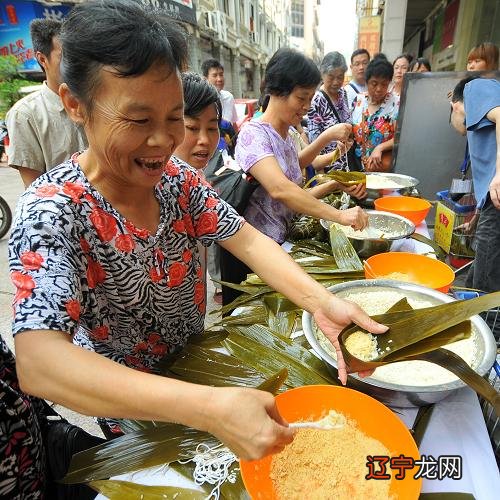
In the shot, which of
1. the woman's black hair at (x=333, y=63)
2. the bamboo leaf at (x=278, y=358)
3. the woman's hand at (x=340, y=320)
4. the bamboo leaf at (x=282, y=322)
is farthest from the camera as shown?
the woman's black hair at (x=333, y=63)

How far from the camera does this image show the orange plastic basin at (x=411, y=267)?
5.99 ft

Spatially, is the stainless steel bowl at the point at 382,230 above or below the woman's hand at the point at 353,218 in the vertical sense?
below

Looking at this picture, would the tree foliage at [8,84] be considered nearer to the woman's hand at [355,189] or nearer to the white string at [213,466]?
the woman's hand at [355,189]

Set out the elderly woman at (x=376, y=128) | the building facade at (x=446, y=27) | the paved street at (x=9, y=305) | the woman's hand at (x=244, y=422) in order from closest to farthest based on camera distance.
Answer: the woman's hand at (x=244, y=422) → the paved street at (x=9, y=305) → the elderly woman at (x=376, y=128) → the building facade at (x=446, y=27)

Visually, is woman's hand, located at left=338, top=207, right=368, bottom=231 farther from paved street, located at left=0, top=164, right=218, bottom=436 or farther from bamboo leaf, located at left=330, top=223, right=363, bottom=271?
paved street, located at left=0, top=164, right=218, bottom=436

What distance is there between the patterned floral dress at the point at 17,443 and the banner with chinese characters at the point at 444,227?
92.2 inches

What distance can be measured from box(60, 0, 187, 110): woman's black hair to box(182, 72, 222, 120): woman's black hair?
37.8 inches

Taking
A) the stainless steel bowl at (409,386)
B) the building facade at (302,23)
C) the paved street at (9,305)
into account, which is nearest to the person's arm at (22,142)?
the paved street at (9,305)

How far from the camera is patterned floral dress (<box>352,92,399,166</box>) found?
4578 mm

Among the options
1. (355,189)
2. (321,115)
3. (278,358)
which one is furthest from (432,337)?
(321,115)

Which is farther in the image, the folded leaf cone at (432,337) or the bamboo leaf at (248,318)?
the bamboo leaf at (248,318)

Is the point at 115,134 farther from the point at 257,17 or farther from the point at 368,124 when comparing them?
the point at 257,17

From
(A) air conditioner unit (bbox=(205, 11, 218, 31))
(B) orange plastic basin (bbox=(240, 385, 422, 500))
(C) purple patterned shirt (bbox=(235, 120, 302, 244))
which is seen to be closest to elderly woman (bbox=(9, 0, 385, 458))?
(B) orange plastic basin (bbox=(240, 385, 422, 500))

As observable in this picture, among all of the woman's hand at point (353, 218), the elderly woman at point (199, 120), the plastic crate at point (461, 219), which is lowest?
the plastic crate at point (461, 219)
